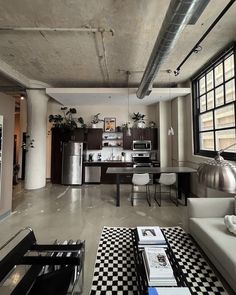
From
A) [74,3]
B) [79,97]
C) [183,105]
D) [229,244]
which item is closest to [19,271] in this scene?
[229,244]

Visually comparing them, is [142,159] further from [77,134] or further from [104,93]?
[104,93]

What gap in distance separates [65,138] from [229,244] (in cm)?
571

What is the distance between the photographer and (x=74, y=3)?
7.43ft

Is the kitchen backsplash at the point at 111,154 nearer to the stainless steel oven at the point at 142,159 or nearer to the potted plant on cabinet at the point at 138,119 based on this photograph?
the stainless steel oven at the point at 142,159

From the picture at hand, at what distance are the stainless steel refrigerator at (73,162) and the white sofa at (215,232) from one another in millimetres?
4238

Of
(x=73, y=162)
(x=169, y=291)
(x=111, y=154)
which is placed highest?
(x=111, y=154)

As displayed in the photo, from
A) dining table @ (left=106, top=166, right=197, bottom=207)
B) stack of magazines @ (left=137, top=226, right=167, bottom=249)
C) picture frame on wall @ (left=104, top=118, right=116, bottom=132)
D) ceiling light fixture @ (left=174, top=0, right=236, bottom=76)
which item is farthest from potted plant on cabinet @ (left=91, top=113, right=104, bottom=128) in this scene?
stack of magazines @ (left=137, top=226, right=167, bottom=249)

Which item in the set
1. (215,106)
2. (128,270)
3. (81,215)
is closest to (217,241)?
(128,270)

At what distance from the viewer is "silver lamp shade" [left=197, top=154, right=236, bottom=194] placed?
42.4 inches

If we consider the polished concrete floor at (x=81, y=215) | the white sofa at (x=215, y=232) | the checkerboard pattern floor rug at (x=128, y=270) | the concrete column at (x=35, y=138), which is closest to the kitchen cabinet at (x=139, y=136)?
the polished concrete floor at (x=81, y=215)

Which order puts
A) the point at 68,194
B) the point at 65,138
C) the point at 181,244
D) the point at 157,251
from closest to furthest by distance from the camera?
the point at 157,251 → the point at 181,244 → the point at 68,194 → the point at 65,138

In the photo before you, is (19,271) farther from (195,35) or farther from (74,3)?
(195,35)

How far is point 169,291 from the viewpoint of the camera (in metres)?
1.18

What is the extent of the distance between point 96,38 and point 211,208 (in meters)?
3.45
